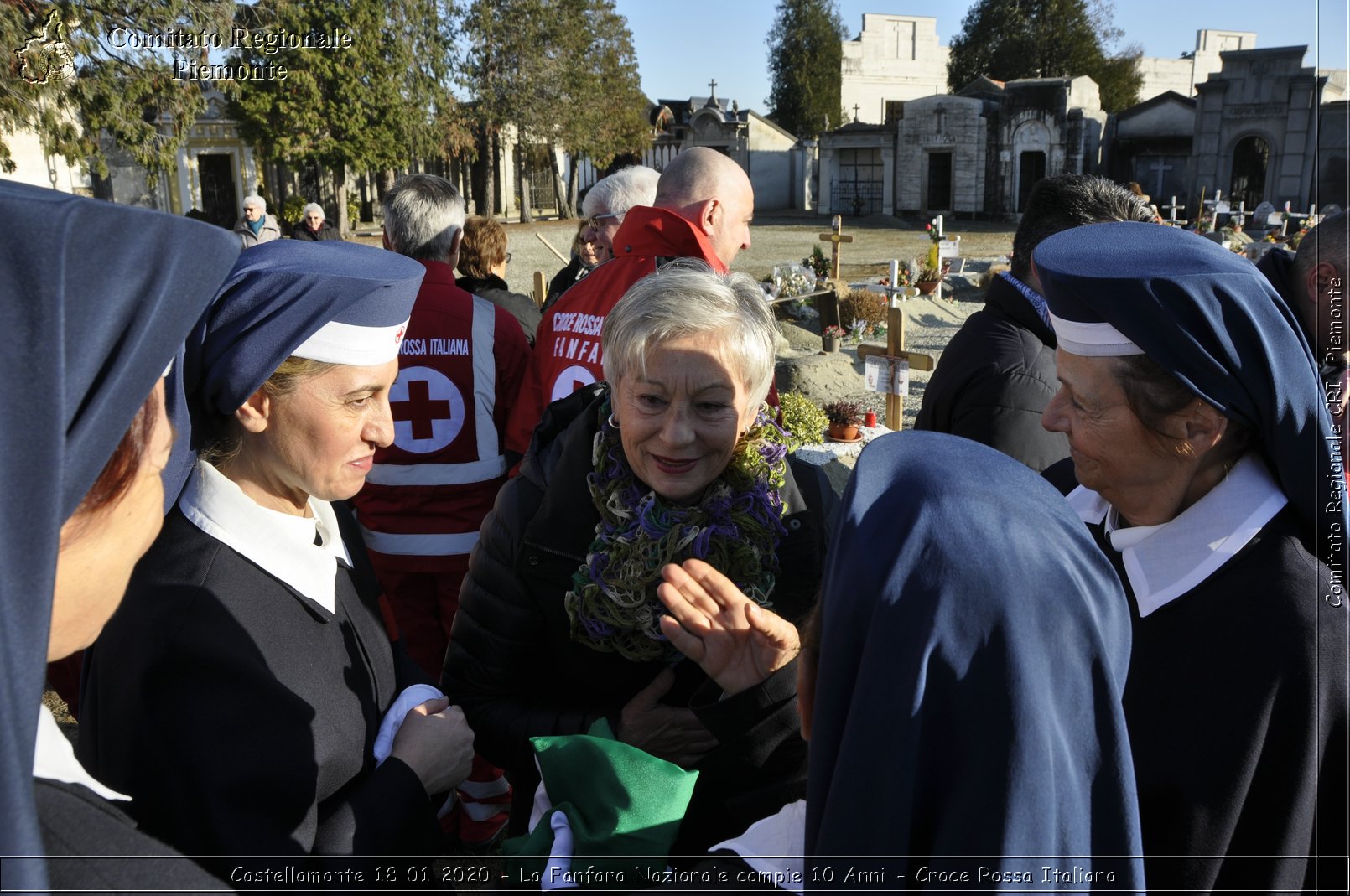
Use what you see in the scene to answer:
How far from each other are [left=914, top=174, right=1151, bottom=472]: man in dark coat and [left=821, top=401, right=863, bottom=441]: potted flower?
3432mm

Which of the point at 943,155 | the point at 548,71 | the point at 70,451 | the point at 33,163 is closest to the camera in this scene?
the point at 70,451

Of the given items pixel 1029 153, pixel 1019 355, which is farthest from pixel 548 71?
pixel 1019 355

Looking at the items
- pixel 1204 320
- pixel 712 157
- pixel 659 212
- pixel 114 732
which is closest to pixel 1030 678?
pixel 1204 320

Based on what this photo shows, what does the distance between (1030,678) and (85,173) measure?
33.0m

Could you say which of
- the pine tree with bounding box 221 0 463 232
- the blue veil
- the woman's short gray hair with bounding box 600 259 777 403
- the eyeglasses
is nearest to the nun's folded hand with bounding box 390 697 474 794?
the woman's short gray hair with bounding box 600 259 777 403

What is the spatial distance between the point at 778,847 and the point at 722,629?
49cm

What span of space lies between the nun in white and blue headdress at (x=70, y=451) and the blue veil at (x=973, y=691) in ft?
2.53

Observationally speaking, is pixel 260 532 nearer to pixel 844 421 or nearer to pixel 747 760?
pixel 747 760

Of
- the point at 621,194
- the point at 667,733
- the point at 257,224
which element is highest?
the point at 257,224

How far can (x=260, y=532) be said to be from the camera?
1717 mm

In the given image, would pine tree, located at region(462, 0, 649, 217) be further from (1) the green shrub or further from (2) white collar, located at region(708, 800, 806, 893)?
(2) white collar, located at region(708, 800, 806, 893)

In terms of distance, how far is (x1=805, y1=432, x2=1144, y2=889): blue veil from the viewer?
99cm

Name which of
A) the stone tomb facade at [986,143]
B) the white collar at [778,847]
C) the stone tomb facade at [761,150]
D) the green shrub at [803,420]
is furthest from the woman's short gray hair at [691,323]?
the stone tomb facade at [761,150]

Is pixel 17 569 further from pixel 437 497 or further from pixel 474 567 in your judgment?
pixel 437 497
